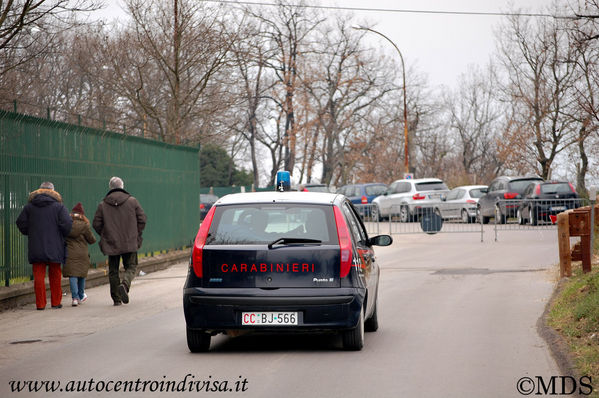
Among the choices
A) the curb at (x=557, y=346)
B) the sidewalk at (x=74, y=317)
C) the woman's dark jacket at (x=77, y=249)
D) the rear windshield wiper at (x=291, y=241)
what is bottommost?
the sidewalk at (x=74, y=317)

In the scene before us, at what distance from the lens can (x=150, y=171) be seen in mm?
20438

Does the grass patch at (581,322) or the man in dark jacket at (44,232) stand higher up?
the man in dark jacket at (44,232)

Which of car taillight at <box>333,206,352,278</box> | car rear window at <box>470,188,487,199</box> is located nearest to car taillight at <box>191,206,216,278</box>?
car taillight at <box>333,206,352,278</box>

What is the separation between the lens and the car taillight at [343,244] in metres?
8.88

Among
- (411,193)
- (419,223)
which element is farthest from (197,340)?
(411,193)

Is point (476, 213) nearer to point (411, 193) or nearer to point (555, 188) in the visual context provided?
point (555, 188)

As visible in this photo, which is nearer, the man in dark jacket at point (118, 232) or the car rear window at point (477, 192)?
the man in dark jacket at point (118, 232)

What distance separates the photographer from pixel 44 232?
13.2 m

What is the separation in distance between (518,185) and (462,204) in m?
2.13

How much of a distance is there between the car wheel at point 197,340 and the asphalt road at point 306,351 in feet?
0.46

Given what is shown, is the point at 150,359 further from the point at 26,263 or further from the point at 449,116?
the point at 449,116

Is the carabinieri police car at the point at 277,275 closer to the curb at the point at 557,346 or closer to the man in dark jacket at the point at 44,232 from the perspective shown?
the curb at the point at 557,346

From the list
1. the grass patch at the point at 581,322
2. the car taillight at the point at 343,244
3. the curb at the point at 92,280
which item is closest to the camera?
the grass patch at the point at 581,322

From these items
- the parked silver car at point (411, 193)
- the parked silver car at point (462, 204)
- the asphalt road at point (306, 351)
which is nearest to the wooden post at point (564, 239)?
the asphalt road at point (306, 351)
